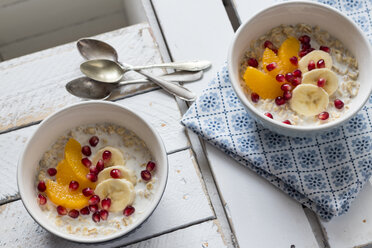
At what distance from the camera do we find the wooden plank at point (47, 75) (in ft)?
4.63

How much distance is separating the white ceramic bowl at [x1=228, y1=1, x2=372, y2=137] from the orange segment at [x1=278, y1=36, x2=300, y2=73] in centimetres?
6

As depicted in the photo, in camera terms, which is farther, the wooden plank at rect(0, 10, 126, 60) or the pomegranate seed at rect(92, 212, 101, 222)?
the wooden plank at rect(0, 10, 126, 60)

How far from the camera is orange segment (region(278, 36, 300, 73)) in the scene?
1338 millimetres

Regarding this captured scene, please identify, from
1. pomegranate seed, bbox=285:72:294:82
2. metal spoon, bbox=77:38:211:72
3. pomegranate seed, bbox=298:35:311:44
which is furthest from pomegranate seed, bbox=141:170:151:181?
pomegranate seed, bbox=298:35:311:44

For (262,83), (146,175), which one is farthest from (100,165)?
(262,83)

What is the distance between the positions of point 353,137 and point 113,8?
3.87 ft

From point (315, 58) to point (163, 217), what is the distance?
587 mm

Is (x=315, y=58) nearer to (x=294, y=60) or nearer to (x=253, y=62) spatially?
(x=294, y=60)

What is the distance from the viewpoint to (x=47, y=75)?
145cm

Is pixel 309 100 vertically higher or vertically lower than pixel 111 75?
lower

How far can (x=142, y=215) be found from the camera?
119 centimetres

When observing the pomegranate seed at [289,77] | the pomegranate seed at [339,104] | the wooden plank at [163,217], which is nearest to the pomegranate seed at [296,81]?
the pomegranate seed at [289,77]

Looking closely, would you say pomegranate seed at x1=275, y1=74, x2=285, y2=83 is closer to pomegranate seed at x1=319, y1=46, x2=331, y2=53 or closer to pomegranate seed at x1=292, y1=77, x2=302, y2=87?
pomegranate seed at x1=292, y1=77, x2=302, y2=87

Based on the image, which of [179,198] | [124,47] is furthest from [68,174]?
[124,47]
